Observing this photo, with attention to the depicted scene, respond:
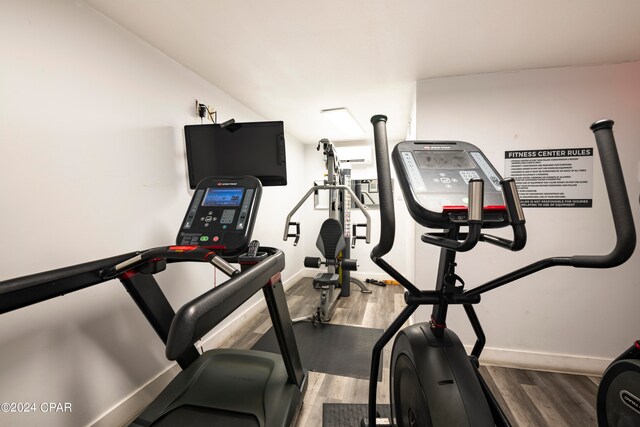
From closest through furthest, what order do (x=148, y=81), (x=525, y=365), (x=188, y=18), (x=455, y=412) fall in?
1. (x=455, y=412)
2. (x=188, y=18)
3. (x=148, y=81)
4. (x=525, y=365)

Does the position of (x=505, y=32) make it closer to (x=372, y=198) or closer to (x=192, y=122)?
(x=192, y=122)

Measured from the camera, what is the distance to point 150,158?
1.73 m

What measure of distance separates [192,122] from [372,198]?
118 inches

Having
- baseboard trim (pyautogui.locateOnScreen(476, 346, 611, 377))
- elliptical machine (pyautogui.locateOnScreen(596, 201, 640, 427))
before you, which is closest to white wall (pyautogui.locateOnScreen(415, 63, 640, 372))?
baseboard trim (pyautogui.locateOnScreen(476, 346, 611, 377))

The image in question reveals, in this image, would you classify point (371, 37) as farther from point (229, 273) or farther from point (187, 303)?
point (187, 303)

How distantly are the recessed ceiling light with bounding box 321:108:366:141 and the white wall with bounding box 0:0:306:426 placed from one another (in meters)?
1.69

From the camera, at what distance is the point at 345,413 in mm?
1541

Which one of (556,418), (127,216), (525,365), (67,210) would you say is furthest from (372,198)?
(67,210)

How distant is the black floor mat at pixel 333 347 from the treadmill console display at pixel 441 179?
A: 1.67 meters

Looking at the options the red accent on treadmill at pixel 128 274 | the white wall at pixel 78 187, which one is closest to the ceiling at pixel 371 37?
the white wall at pixel 78 187

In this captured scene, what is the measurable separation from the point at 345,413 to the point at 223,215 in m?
1.41

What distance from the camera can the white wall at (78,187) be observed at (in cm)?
111

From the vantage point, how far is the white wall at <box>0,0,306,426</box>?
1.11 meters

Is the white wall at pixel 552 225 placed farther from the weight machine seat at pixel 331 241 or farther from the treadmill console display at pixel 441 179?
the treadmill console display at pixel 441 179
